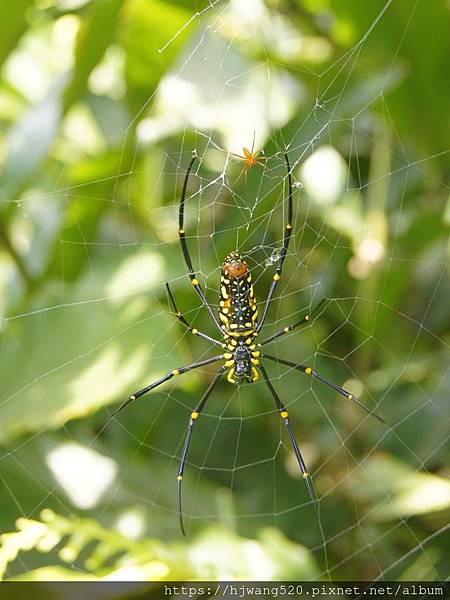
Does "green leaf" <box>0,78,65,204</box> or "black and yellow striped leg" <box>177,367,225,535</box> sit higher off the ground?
"green leaf" <box>0,78,65,204</box>

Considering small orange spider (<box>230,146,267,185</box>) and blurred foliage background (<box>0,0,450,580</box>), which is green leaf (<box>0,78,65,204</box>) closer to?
blurred foliage background (<box>0,0,450,580</box>)

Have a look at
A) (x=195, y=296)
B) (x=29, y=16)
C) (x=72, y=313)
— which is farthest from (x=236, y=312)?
(x=29, y=16)

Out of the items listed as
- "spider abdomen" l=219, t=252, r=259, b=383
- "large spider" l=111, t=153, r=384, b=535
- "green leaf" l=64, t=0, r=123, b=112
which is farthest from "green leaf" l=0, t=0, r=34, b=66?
"spider abdomen" l=219, t=252, r=259, b=383

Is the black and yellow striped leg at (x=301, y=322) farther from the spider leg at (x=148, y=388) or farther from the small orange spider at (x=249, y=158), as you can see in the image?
the small orange spider at (x=249, y=158)

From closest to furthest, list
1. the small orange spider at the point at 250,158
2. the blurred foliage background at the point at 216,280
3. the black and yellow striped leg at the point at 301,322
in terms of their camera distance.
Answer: the blurred foliage background at the point at 216,280
the small orange spider at the point at 250,158
the black and yellow striped leg at the point at 301,322

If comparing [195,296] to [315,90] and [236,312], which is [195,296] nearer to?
[236,312]

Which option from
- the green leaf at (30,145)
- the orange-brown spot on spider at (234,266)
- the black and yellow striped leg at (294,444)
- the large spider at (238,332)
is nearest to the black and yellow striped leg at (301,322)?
the large spider at (238,332)

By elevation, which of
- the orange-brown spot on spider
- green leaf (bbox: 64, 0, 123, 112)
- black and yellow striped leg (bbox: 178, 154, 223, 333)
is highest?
green leaf (bbox: 64, 0, 123, 112)
